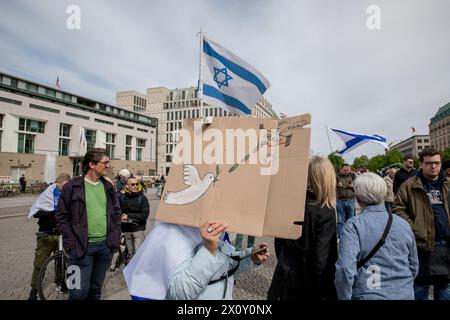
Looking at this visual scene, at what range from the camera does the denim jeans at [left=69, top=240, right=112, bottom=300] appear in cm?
290

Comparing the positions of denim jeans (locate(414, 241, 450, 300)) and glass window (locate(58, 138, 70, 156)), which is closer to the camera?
denim jeans (locate(414, 241, 450, 300))

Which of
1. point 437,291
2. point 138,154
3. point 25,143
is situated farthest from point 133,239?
point 138,154

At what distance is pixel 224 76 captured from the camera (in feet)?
10.3

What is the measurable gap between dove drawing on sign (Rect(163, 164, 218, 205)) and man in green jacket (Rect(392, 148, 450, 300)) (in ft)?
8.35

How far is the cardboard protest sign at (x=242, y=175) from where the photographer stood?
1.42 m

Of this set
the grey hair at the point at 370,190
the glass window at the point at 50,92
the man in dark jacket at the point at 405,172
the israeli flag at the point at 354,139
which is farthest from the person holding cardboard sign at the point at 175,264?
the glass window at the point at 50,92

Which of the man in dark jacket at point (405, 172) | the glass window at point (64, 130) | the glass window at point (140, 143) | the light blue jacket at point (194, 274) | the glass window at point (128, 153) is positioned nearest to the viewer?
the light blue jacket at point (194, 274)

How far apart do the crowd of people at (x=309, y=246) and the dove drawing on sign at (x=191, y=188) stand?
15 cm

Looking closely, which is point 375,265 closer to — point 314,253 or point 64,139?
point 314,253

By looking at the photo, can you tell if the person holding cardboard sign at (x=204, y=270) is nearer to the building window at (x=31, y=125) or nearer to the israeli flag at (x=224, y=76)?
the israeli flag at (x=224, y=76)

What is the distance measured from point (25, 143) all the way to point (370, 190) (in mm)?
58721

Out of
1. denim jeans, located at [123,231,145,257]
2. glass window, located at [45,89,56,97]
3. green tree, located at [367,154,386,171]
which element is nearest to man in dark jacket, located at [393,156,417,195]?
denim jeans, located at [123,231,145,257]

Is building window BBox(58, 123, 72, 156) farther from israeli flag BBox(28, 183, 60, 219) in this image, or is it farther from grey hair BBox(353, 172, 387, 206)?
grey hair BBox(353, 172, 387, 206)
